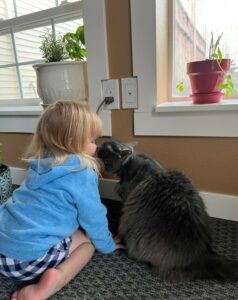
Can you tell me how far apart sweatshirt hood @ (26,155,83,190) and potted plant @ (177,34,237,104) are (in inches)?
25.7

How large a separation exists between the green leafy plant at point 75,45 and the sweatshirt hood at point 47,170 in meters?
0.81

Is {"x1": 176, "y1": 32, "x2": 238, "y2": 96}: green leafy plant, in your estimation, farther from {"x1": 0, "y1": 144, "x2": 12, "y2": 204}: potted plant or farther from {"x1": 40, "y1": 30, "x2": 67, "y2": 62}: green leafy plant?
{"x1": 0, "y1": 144, "x2": 12, "y2": 204}: potted plant

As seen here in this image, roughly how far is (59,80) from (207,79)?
74 centimetres

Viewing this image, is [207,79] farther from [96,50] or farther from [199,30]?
[96,50]

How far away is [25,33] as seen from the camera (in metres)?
1.67

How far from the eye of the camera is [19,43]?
67.2 inches

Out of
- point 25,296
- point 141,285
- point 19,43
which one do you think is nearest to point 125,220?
point 141,285

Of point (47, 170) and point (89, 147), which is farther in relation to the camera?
point (89, 147)

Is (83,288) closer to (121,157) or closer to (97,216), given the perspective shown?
(97,216)

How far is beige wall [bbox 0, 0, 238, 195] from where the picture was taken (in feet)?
3.67

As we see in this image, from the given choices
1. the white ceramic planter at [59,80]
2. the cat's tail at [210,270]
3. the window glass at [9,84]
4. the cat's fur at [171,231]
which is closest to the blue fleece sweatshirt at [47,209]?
the cat's fur at [171,231]

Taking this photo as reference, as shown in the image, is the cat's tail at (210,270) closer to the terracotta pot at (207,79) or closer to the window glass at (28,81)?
the terracotta pot at (207,79)

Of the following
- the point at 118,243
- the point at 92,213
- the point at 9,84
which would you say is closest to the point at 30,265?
the point at 92,213

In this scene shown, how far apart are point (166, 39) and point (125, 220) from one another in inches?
35.5
